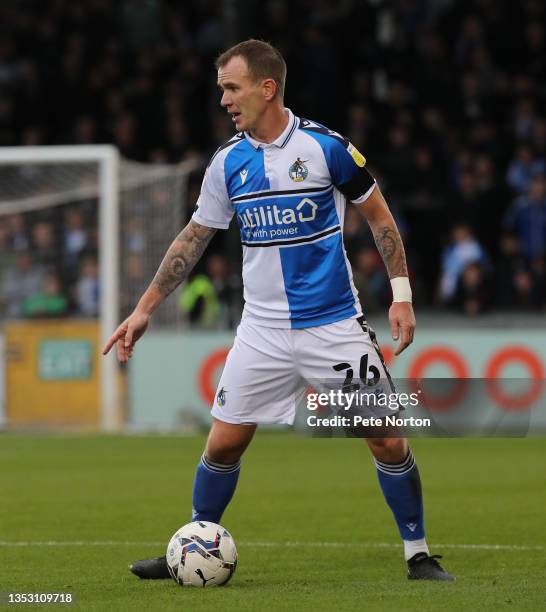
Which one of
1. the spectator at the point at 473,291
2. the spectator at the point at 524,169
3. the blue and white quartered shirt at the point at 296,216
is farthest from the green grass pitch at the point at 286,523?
the spectator at the point at 524,169

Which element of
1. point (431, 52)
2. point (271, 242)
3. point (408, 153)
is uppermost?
point (431, 52)

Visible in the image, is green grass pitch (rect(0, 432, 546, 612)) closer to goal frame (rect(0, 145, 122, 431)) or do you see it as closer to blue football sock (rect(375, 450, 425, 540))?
blue football sock (rect(375, 450, 425, 540))

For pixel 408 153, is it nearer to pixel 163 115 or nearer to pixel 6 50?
pixel 163 115

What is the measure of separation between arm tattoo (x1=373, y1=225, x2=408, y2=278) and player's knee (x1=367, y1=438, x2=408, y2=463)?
644mm

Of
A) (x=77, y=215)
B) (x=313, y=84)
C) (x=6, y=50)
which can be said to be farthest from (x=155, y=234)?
(x=6, y=50)

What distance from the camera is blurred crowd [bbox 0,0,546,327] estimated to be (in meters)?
15.9

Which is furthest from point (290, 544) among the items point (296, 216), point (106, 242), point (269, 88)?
point (106, 242)

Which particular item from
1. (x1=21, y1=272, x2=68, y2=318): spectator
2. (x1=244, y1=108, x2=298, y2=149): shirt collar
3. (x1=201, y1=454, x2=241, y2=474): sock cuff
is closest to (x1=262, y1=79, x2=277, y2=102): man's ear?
(x1=244, y1=108, x2=298, y2=149): shirt collar

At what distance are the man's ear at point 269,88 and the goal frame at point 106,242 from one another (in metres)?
9.18

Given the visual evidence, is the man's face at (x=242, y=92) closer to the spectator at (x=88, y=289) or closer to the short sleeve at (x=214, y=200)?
the short sleeve at (x=214, y=200)

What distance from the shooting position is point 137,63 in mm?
20297

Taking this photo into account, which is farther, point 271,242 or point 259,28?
point 259,28

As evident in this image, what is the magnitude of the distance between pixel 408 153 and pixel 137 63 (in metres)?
4.76

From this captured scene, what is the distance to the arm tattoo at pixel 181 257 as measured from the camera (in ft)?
20.6
